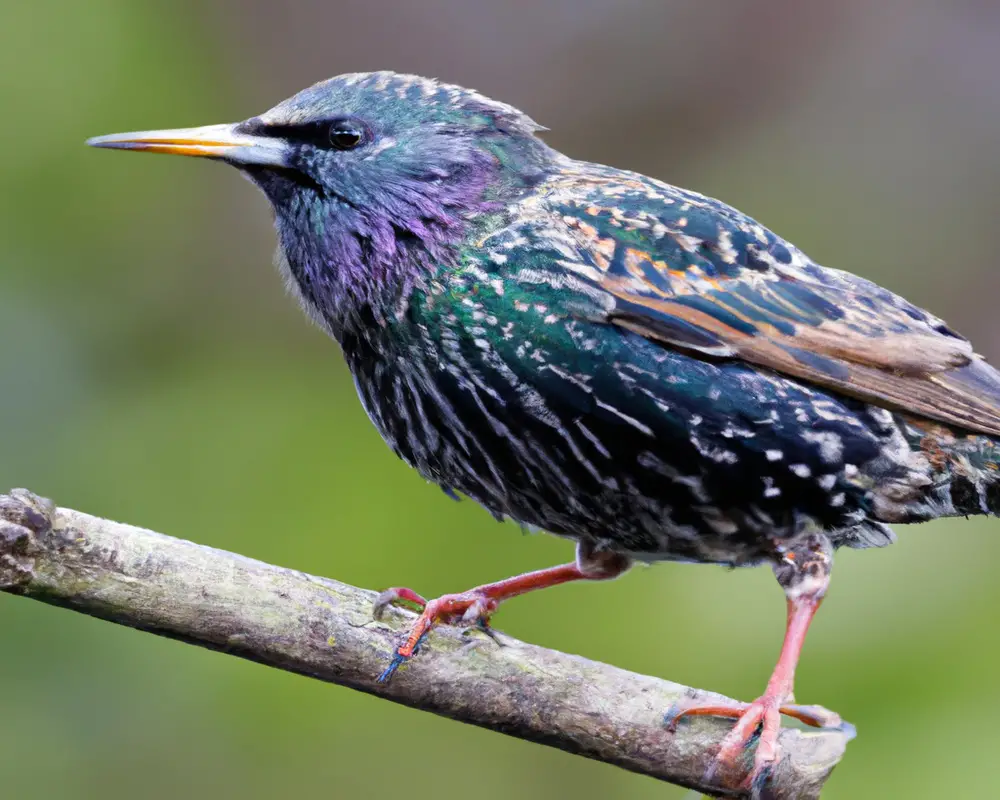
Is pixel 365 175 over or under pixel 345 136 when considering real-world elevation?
under

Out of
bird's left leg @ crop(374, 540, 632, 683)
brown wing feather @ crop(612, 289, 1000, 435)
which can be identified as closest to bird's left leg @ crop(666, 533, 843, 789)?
brown wing feather @ crop(612, 289, 1000, 435)

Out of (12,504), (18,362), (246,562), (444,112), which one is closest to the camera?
(12,504)

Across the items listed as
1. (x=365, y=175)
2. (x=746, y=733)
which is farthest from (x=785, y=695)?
(x=365, y=175)

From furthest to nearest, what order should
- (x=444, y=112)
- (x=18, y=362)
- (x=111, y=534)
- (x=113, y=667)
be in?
(x=18, y=362) < (x=113, y=667) < (x=444, y=112) < (x=111, y=534)

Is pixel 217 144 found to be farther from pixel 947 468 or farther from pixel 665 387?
pixel 947 468

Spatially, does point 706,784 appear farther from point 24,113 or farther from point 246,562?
point 24,113

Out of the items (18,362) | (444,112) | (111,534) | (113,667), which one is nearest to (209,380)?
(18,362)

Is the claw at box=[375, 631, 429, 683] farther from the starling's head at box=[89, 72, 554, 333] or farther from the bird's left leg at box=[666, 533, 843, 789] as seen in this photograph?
the starling's head at box=[89, 72, 554, 333]
